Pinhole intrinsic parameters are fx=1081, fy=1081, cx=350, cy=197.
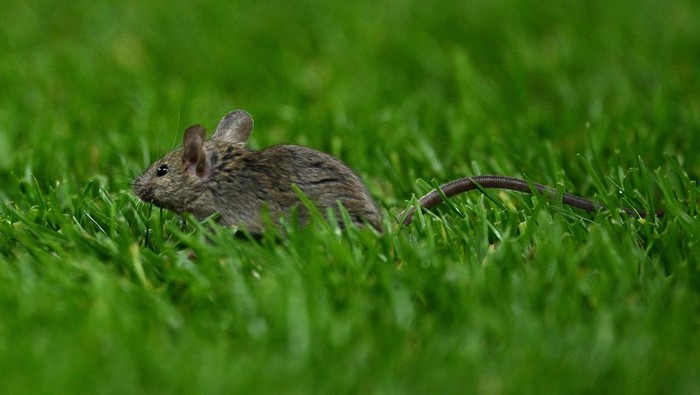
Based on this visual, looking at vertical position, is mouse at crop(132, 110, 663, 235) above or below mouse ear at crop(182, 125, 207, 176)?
below

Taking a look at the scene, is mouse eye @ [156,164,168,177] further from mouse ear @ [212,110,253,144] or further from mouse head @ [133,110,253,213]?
mouse ear @ [212,110,253,144]

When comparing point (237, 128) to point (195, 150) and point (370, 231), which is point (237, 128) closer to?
point (195, 150)

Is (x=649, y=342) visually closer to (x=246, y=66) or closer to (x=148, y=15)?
(x=246, y=66)

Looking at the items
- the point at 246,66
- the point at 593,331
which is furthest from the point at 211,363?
the point at 246,66

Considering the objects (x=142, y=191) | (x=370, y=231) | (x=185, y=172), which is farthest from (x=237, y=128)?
(x=370, y=231)

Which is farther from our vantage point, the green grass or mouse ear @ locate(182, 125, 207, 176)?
mouse ear @ locate(182, 125, 207, 176)

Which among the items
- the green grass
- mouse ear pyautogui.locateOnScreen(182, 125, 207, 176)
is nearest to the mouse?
mouse ear pyautogui.locateOnScreen(182, 125, 207, 176)
